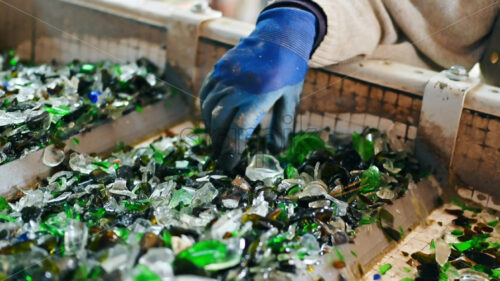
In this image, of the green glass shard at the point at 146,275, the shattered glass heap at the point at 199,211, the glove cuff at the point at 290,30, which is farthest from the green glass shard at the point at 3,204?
the glove cuff at the point at 290,30

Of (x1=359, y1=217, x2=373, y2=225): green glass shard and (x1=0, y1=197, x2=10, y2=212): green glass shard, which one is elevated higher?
(x1=359, y1=217, x2=373, y2=225): green glass shard

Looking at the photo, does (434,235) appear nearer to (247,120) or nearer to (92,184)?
(247,120)

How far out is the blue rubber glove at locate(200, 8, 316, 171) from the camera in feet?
4.67

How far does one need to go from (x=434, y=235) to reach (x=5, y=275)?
36.2 inches

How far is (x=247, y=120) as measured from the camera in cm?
143

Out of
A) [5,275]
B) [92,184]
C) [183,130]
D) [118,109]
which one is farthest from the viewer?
[183,130]

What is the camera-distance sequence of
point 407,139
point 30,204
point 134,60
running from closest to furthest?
point 30,204 → point 407,139 → point 134,60

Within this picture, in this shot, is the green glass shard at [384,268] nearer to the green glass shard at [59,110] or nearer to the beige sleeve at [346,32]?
the beige sleeve at [346,32]

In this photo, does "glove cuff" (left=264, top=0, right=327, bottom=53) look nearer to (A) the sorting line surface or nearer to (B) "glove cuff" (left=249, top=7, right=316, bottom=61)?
(B) "glove cuff" (left=249, top=7, right=316, bottom=61)

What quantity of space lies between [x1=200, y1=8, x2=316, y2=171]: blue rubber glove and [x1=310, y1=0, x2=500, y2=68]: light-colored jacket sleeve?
11 centimetres

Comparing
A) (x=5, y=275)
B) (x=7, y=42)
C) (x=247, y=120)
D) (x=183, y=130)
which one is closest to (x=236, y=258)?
(x=5, y=275)

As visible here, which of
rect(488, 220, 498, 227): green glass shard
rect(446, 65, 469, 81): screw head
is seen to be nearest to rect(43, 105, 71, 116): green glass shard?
rect(446, 65, 469, 81): screw head

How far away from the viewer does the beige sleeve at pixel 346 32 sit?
5.20 ft

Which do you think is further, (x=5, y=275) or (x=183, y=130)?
(x=183, y=130)
